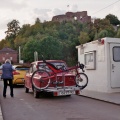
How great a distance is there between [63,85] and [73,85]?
1.58 feet

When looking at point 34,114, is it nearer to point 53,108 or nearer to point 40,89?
point 53,108

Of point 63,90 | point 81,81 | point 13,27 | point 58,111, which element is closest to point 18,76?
point 81,81

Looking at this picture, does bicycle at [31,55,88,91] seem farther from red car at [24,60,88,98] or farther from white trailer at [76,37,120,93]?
white trailer at [76,37,120,93]

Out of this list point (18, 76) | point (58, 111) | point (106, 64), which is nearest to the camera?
point (58, 111)

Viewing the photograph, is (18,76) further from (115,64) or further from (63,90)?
(63,90)

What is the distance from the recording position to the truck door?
55.0ft

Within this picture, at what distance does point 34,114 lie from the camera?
980 cm

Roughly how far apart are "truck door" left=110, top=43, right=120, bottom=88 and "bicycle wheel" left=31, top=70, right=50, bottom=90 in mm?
4678

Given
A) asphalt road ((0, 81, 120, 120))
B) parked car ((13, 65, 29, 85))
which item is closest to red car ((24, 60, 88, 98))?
asphalt road ((0, 81, 120, 120))

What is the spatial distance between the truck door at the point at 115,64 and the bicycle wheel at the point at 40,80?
468 centimetres

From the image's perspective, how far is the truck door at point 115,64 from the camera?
55.0ft

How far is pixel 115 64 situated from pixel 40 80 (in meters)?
5.24

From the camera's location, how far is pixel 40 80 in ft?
43.7

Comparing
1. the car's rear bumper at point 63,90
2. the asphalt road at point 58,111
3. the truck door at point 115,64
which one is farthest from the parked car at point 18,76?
the asphalt road at point 58,111
